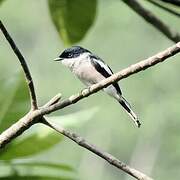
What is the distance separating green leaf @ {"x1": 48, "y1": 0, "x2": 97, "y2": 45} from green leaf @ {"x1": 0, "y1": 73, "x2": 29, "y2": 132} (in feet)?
0.42

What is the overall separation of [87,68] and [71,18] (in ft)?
0.36

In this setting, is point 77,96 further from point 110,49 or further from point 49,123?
point 110,49

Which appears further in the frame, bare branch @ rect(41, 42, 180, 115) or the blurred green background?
the blurred green background

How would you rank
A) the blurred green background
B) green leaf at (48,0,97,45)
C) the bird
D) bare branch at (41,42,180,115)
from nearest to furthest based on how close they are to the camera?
bare branch at (41,42,180,115) → the bird → green leaf at (48,0,97,45) → the blurred green background

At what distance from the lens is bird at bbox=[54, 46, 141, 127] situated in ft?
4.87

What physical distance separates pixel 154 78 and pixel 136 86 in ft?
1.17

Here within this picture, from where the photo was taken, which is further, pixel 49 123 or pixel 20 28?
pixel 20 28

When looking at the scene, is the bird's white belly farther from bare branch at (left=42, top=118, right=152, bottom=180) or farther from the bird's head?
bare branch at (left=42, top=118, right=152, bottom=180)

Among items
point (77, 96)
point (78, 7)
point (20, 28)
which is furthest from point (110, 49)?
point (77, 96)

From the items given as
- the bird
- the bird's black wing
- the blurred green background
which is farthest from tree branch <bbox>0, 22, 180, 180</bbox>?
the blurred green background

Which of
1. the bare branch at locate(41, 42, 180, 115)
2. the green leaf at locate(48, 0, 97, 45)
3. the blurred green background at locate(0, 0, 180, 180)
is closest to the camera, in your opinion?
the bare branch at locate(41, 42, 180, 115)

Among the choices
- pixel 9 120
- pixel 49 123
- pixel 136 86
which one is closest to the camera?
pixel 49 123

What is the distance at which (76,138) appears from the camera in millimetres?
1121

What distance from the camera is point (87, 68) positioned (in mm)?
1624
